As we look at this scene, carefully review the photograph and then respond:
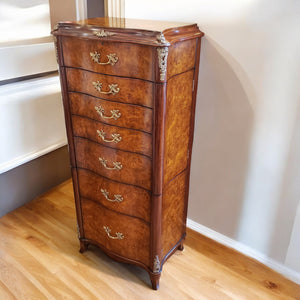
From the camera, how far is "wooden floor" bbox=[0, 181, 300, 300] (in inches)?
59.8

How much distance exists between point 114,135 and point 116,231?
1.66 ft

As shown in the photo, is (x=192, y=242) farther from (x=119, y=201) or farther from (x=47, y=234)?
(x=47, y=234)

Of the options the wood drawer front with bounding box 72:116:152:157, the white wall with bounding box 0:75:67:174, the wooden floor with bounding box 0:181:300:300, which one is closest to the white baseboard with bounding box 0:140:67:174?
the white wall with bounding box 0:75:67:174

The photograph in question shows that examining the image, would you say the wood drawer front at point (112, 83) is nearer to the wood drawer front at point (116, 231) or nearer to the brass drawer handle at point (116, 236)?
the wood drawer front at point (116, 231)

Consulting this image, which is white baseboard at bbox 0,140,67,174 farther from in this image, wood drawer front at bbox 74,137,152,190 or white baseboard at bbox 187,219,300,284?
white baseboard at bbox 187,219,300,284

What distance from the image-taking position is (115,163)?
4.57 ft

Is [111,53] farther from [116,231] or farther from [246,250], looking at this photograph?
[246,250]

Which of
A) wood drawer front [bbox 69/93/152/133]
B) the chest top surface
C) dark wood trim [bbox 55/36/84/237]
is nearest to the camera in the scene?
the chest top surface

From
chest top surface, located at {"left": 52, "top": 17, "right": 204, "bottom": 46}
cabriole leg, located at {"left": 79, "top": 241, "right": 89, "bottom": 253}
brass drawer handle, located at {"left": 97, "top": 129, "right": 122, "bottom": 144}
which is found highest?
chest top surface, located at {"left": 52, "top": 17, "right": 204, "bottom": 46}

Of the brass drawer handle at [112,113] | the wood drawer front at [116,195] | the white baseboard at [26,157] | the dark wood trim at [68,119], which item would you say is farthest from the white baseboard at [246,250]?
the white baseboard at [26,157]

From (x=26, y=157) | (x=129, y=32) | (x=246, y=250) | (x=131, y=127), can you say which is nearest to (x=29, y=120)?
(x=26, y=157)

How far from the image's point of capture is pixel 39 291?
1.52 meters

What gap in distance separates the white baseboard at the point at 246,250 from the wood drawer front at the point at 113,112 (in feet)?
2.89

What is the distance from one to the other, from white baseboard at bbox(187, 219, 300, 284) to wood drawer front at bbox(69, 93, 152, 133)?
88 centimetres
